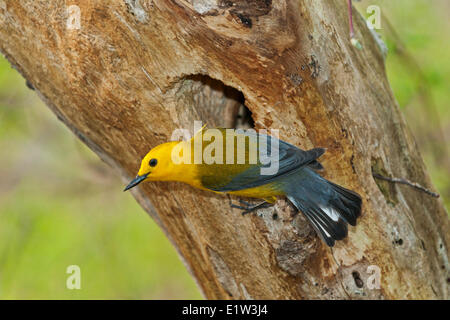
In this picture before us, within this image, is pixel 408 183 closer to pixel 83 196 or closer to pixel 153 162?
pixel 153 162

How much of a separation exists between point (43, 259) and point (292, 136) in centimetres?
474

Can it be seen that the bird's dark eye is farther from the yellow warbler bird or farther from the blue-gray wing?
the blue-gray wing

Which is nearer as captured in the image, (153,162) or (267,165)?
(153,162)

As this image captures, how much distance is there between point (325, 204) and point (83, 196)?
4789mm

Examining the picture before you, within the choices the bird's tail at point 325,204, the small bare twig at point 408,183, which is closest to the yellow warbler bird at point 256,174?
the bird's tail at point 325,204

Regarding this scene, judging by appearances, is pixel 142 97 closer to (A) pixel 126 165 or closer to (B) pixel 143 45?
(B) pixel 143 45

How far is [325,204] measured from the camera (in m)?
3.23

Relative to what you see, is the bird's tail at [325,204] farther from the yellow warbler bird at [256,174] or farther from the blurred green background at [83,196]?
the blurred green background at [83,196]

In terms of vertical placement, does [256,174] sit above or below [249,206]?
above

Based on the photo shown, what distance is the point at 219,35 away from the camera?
284cm

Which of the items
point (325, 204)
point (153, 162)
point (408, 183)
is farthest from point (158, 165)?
point (408, 183)

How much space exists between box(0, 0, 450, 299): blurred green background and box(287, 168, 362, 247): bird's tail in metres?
2.25

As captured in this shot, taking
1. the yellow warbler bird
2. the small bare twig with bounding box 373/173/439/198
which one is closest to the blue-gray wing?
the yellow warbler bird
